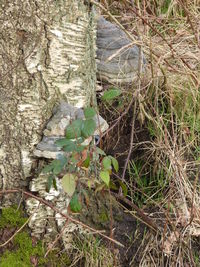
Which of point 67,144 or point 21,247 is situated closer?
point 67,144

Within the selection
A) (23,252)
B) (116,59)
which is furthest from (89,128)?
(116,59)

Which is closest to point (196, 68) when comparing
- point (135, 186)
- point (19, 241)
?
point (135, 186)

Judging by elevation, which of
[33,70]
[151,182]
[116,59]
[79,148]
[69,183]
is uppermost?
[33,70]

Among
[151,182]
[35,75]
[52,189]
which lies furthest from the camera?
[151,182]

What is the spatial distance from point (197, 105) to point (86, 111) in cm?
122

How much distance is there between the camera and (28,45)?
1.92 m

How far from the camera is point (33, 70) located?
1962mm

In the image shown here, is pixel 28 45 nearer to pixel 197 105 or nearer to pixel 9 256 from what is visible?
pixel 9 256

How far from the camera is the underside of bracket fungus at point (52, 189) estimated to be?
1975 millimetres

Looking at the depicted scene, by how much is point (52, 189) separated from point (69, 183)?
1.00 feet

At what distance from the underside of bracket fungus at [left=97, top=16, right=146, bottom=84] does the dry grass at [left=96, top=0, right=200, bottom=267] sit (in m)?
0.11

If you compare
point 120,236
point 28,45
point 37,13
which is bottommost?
point 120,236

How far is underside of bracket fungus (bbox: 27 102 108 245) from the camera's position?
1.97 m

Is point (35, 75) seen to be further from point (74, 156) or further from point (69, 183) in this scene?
point (69, 183)
